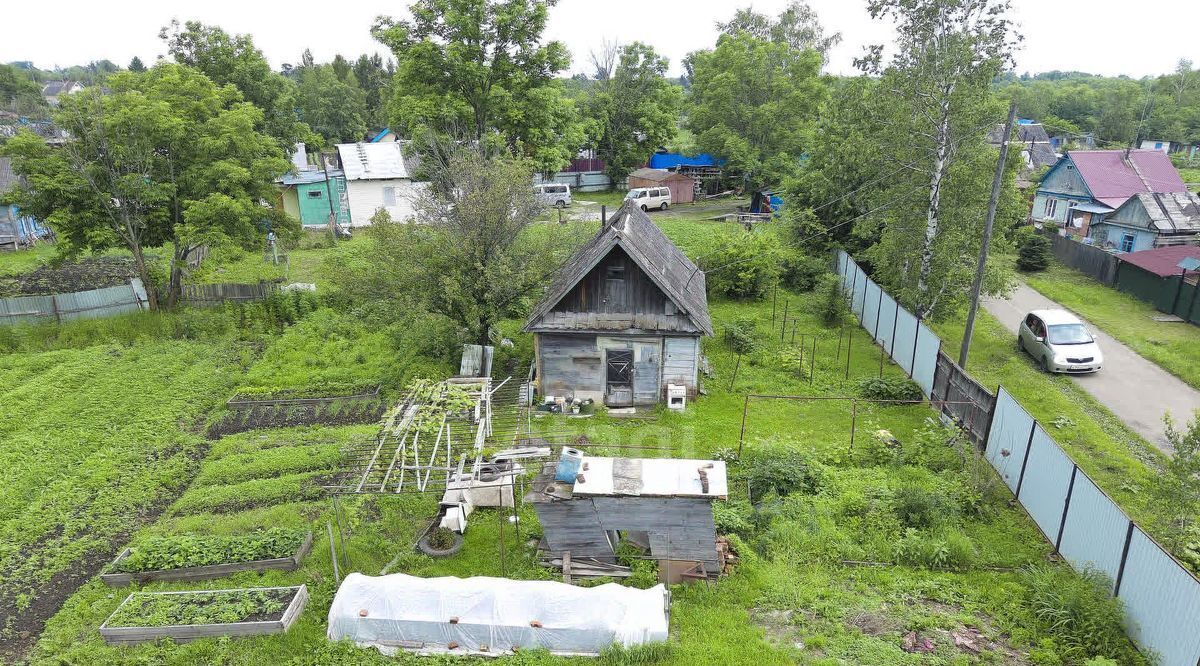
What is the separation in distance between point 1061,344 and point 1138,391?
2.36 m

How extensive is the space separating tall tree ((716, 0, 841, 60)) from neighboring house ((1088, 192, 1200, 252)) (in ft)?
88.0

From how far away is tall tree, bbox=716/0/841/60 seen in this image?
5288 centimetres

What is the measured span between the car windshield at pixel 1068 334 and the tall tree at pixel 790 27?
3765 cm

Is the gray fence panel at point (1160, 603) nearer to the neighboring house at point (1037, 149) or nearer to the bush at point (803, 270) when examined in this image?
the bush at point (803, 270)

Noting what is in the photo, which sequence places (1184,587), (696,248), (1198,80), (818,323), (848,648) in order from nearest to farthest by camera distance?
(1184,587) < (848,648) < (818,323) < (696,248) < (1198,80)

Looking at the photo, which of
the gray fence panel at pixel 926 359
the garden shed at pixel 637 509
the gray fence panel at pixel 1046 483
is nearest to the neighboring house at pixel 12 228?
the garden shed at pixel 637 509

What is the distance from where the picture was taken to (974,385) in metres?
15.9

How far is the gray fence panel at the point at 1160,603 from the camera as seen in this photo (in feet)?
28.6

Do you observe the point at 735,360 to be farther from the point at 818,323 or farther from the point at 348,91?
the point at 348,91

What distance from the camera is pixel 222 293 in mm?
26391

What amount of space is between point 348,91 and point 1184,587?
7515cm

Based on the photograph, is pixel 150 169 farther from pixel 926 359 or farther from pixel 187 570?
pixel 926 359

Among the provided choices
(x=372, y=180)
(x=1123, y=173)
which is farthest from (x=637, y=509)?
(x=1123, y=173)

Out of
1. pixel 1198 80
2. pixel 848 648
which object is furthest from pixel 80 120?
pixel 1198 80
